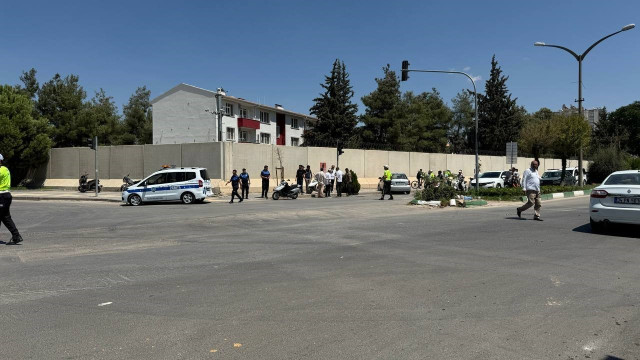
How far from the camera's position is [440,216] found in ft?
47.3

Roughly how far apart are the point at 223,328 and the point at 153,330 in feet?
2.13

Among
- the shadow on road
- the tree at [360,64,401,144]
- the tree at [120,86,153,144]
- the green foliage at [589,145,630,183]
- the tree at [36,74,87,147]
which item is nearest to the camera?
the shadow on road

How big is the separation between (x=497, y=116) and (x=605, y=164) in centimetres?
3496

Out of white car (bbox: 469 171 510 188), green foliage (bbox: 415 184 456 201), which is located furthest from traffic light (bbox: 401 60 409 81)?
white car (bbox: 469 171 510 188)

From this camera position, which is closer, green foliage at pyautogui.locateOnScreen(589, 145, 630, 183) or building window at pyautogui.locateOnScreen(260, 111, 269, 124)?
green foliage at pyautogui.locateOnScreen(589, 145, 630, 183)

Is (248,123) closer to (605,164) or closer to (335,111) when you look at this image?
(335,111)

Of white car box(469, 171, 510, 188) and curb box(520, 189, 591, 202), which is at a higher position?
white car box(469, 171, 510, 188)

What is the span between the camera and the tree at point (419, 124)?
188 feet

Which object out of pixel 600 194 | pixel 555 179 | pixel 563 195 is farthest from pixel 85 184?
pixel 555 179

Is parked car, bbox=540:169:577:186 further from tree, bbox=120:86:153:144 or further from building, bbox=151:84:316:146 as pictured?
tree, bbox=120:86:153:144

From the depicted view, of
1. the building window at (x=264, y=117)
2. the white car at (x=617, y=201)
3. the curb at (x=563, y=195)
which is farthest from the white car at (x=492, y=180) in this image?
the building window at (x=264, y=117)

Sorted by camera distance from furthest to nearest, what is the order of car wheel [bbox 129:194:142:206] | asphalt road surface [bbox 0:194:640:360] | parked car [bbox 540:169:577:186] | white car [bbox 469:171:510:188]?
parked car [bbox 540:169:577:186], white car [bbox 469:171:510:188], car wheel [bbox 129:194:142:206], asphalt road surface [bbox 0:194:640:360]

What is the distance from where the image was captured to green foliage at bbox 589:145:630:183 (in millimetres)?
37031

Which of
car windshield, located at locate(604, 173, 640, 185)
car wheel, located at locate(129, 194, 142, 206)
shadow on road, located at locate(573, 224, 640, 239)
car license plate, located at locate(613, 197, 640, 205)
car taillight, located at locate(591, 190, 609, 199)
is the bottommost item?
shadow on road, located at locate(573, 224, 640, 239)
